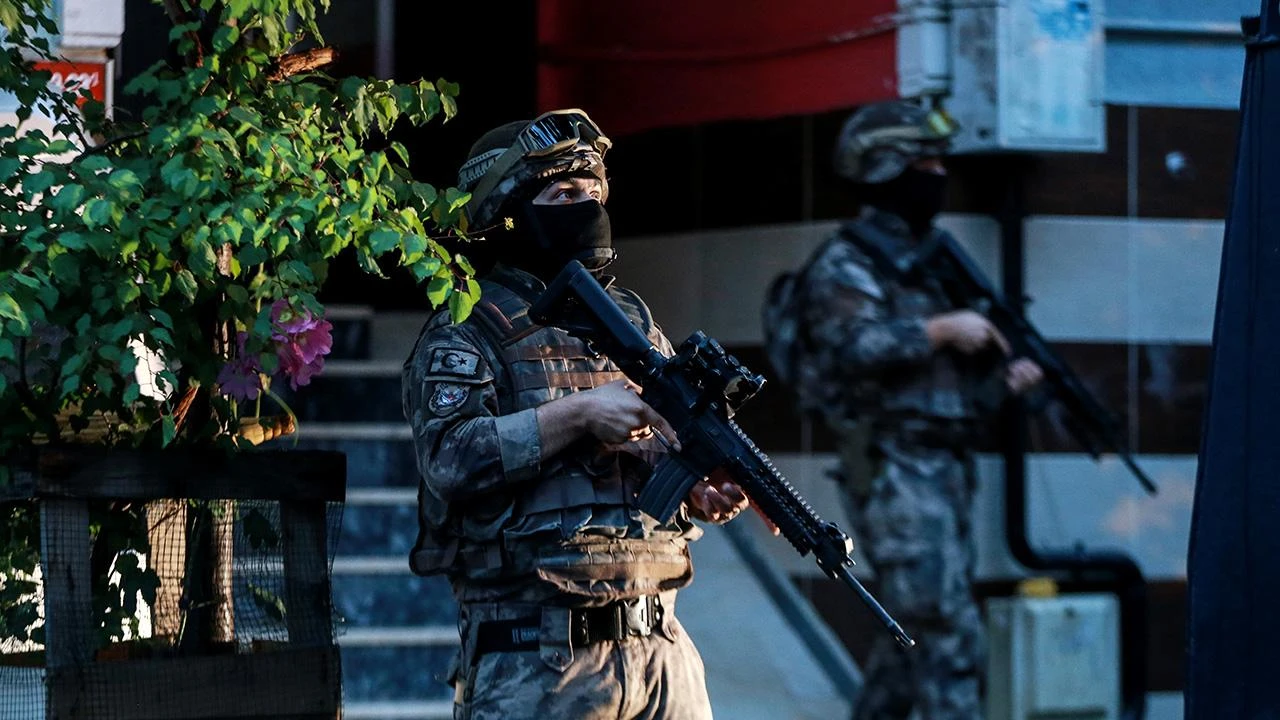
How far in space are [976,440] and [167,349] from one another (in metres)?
3.42

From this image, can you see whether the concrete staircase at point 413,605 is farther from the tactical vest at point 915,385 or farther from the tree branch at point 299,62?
the tree branch at point 299,62

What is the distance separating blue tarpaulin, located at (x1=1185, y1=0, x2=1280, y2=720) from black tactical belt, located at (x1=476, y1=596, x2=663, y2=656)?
3.48 feet

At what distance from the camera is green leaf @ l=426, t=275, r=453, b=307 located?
11.0ft

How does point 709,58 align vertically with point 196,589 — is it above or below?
above

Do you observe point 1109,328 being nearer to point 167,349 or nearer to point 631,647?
point 631,647

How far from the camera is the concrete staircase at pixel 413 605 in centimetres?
640

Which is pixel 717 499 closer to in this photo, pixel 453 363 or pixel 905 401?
pixel 453 363

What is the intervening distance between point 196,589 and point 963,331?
3.13 meters

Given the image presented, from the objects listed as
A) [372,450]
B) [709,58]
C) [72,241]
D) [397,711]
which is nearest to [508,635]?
[72,241]

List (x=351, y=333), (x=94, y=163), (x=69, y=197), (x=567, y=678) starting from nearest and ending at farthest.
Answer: (x=69, y=197) → (x=94, y=163) → (x=567, y=678) → (x=351, y=333)

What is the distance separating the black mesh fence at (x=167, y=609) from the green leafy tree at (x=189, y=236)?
0.05ft

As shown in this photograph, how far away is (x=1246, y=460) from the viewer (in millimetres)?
3355

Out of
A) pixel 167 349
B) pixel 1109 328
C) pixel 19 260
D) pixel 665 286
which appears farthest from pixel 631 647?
pixel 665 286

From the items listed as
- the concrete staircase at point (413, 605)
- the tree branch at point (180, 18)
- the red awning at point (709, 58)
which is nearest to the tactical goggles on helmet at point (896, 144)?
the red awning at point (709, 58)
